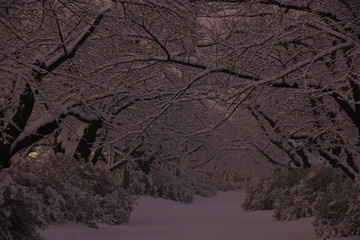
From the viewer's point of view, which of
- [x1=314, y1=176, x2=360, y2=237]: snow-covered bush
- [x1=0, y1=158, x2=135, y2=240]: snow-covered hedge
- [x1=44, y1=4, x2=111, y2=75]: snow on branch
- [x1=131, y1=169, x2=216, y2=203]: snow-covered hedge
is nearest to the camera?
[x1=44, y1=4, x2=111, y2=75]: snow on branch

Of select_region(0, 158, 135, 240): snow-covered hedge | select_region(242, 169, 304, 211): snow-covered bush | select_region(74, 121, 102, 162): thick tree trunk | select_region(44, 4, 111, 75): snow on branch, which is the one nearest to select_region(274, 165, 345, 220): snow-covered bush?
select_region(242, 169, 304, 211): snow-covered bush

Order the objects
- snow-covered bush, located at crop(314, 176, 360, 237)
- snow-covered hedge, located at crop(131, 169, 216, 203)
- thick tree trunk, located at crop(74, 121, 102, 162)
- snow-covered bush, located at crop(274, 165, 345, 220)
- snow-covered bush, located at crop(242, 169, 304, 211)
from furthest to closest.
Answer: snow-covered hedge, located at crop(131, 169, 216, 203) < snow-covered bush, located at crop(242, 169, 304, 211) < thick tree trunk, located at crop(74, 121, 102, 162) < snow-covered bush, located at crop(274, 165, 345, 220) < snow-covered bush, located at crop(314, 176, 360, 237)

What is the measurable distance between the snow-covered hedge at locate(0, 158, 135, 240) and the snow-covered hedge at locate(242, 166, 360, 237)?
18.6 feet

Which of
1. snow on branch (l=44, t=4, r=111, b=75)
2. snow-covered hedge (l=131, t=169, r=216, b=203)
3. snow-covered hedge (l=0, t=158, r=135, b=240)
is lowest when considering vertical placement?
snow-covered hedge (l=0, t=158, r=135, b=240)

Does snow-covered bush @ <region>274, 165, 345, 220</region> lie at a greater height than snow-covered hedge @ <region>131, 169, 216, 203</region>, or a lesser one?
greater

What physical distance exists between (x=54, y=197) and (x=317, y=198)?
6497mm

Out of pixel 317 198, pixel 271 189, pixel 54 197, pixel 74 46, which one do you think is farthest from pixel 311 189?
pixel 74 46

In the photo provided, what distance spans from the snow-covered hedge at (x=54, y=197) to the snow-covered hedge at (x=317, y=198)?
567 cm

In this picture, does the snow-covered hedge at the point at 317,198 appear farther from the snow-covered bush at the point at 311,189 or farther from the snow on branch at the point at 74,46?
the snow on branch at the point at 74,46

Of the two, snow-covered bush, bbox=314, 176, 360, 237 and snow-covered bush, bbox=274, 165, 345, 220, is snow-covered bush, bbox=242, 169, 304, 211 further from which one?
snow-covered bush, bbox=314, 176, 360, 237

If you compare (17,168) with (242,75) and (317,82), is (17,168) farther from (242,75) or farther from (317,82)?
(317,82)

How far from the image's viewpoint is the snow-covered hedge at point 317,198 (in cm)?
1148

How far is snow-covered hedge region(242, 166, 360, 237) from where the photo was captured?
37.7 feet

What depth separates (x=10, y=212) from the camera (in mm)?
8703
